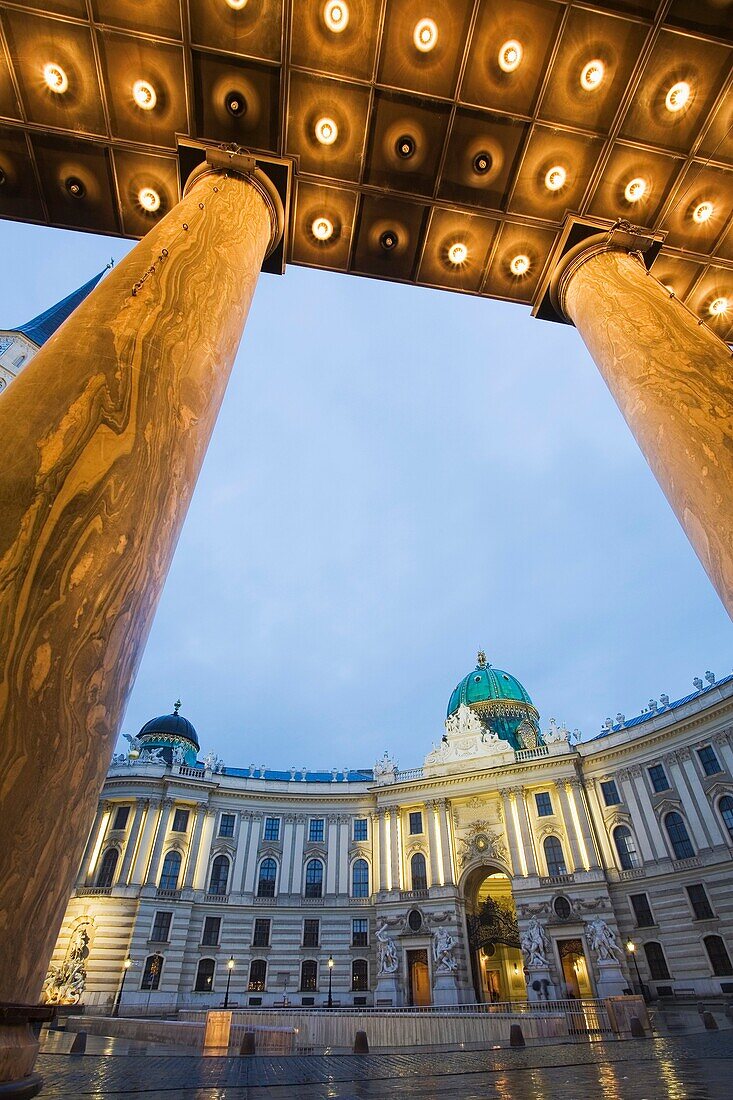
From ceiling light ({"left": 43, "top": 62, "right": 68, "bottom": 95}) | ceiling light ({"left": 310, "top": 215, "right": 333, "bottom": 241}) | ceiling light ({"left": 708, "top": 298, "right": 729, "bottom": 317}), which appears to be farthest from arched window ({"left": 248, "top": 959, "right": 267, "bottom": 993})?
ceiling light ({"left": 43, "top": 62, "right": 68, "bottom": 95})

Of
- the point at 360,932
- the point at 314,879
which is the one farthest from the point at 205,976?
the point at 360,932

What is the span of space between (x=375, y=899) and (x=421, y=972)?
5.31m

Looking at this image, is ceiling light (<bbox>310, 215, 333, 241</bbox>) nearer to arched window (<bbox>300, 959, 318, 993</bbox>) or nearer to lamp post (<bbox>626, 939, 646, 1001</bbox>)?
lamp post (<bbox>626, 939, 646, 1001</bbox>)

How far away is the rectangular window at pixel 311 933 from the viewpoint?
3944 cm

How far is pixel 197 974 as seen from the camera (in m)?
36.7

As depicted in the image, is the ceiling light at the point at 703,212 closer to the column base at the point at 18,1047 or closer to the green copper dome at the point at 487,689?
the column base at the point at 18,1047

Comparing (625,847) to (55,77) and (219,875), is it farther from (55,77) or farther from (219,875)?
(55,77)

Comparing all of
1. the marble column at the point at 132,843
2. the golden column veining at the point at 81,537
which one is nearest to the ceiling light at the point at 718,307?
the golden column veining at the point at 81,537

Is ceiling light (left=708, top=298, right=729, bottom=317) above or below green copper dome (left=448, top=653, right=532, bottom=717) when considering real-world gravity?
below

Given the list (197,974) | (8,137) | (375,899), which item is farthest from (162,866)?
(8,137)

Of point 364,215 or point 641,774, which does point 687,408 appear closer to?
point 364,215

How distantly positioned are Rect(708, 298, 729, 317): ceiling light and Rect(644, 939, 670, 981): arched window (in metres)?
36.5

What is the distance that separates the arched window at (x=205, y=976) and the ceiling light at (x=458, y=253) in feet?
147

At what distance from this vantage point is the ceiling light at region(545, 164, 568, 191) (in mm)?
9633
